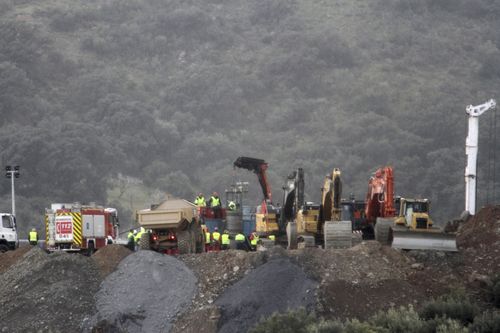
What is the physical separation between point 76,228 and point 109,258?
9.06 meters

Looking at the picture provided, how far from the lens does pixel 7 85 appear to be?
3728 inches

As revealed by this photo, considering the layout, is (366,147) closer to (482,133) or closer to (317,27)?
(482,133)

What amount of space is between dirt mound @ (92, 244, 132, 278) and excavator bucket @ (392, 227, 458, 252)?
8.07 metres

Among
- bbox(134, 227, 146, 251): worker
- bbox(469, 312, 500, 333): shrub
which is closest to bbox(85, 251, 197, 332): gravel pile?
bbox(134, 227, 146, 251): worker

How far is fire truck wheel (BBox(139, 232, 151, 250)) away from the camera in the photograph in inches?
1363

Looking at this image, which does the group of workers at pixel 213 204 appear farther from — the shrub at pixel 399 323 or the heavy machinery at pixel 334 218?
the shrub at pixel 399 323

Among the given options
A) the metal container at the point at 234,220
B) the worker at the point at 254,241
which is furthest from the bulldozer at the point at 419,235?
the metal container at the point at 234,220

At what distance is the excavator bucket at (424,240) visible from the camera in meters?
29.1

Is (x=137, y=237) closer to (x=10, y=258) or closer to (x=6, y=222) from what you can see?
(x=10, y=258)

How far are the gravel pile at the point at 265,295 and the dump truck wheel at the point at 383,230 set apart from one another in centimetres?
479

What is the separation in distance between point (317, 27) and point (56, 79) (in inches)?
1253

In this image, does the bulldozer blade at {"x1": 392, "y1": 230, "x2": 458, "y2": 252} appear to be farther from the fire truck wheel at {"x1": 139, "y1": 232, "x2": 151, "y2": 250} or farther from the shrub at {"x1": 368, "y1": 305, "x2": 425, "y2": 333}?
the fire truck wheel at {"x1": 139, "y1": 232, "x2": 151, "y2": 250}

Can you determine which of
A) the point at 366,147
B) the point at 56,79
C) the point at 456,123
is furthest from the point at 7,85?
the point at 456,123

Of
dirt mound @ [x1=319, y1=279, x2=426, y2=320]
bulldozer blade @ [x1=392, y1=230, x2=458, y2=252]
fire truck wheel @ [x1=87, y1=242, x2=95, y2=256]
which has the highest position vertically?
bulldozer blade @ [x1=392, y1=230, x2=458, y2=252]
